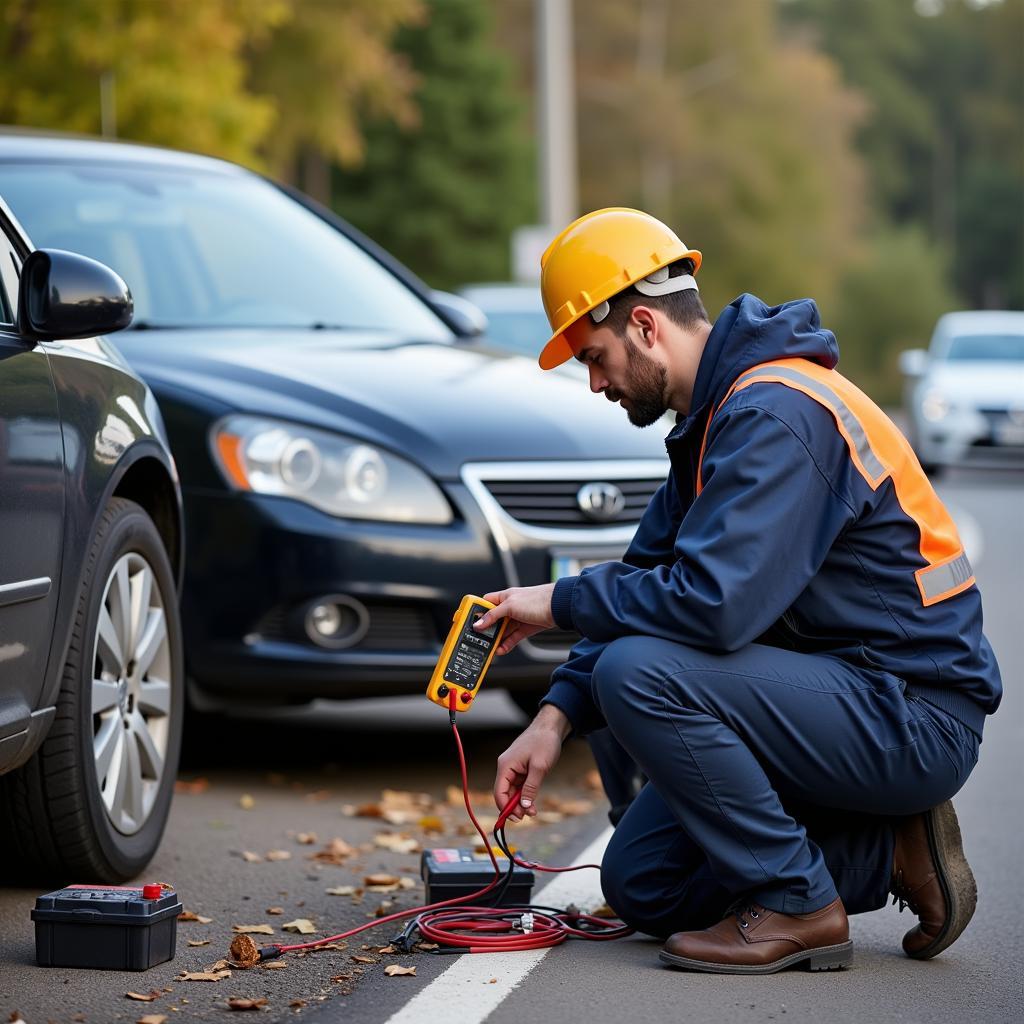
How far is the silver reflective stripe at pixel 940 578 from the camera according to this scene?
4.13m

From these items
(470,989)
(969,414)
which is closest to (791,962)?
(470,989)

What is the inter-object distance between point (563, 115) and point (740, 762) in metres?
20.9

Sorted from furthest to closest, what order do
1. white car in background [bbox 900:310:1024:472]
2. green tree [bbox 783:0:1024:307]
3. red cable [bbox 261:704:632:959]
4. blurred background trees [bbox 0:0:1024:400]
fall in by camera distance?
green tree [bbox 783:0:1024:307] < white car in background [bbox 900:310:1024:472] < blurred background trees [bbox 0:0:1024:400] < red cable [bbox 261:704:632:959]

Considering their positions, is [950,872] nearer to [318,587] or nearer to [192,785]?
[318,587]

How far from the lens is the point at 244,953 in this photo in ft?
14.0


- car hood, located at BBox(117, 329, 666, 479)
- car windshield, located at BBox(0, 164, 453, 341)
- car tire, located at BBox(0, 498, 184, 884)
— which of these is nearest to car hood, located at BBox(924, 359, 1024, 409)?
car windshield, located at BBox(0, 164, 453, 341)

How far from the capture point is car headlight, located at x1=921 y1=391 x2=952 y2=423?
20719 millimetres

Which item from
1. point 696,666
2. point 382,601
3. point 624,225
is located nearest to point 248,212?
point 382,601

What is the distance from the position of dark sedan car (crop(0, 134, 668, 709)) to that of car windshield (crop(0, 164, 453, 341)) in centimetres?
2

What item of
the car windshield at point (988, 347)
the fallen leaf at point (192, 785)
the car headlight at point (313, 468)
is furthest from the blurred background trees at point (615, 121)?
the car windshield at point (988, 347)

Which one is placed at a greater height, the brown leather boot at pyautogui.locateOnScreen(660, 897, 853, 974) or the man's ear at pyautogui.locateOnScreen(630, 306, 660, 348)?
the man's ear at pyautogui.locateOnScreen(630, 306, 660, 348)

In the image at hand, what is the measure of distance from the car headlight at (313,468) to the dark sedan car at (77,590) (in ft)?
2.59

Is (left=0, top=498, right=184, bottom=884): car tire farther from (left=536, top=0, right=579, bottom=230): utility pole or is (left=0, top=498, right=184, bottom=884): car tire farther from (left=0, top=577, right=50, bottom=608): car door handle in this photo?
(left=536, top=0, right=579, bottom=230): utility pole

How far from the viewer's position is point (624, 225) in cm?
429
